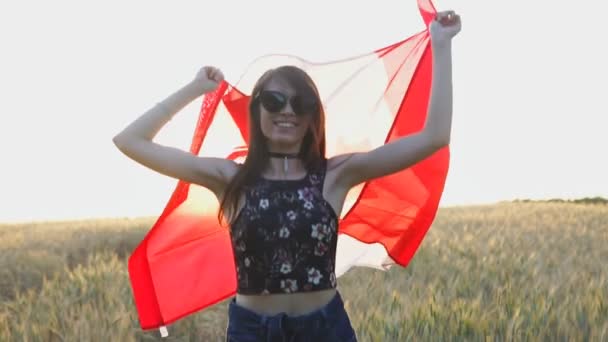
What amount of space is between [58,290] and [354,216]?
3639mm

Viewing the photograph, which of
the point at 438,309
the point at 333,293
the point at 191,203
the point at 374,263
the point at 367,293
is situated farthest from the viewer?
the point at 367,293

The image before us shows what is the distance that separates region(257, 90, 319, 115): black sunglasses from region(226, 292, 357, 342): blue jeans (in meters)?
0.76

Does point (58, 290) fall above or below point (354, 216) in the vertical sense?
below

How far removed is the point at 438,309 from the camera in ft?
14.4

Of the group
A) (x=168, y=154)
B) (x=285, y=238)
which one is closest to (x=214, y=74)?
(x=168, y=154)

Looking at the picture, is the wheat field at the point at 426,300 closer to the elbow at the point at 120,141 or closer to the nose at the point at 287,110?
the nose at the point at 287,110

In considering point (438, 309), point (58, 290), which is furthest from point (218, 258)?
point (58, 290)

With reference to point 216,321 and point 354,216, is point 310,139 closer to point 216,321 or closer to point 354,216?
point 354,216

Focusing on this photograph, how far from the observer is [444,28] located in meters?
2.82

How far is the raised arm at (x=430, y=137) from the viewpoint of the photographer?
270 cm

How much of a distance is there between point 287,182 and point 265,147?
202 mm

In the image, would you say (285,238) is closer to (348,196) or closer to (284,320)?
(284,320)

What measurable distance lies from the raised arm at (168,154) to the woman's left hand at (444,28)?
0.97 meters

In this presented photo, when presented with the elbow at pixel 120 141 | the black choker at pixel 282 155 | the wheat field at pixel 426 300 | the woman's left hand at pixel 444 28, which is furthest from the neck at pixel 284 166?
the wheat field at pixel 426 300
